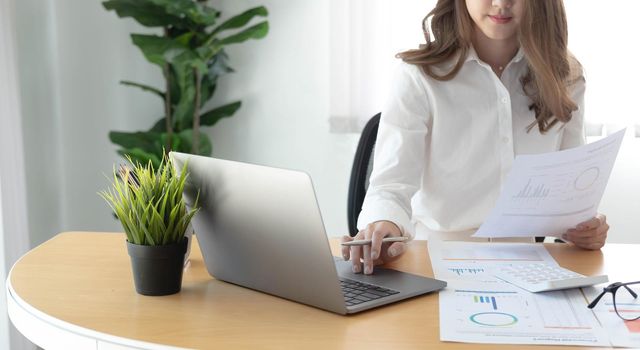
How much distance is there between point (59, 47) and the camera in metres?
3.38

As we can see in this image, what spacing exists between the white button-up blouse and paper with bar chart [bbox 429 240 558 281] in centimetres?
33

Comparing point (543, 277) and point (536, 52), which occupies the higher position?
point (536, 52)

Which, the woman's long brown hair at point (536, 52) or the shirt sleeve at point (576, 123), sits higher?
the woman's long brown hair at point (536, 52)

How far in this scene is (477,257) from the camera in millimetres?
1591

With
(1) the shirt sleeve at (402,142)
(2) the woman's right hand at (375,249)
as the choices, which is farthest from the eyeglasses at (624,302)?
(1) the shirt sleeve at (402,142)

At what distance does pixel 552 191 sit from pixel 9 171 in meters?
1.89

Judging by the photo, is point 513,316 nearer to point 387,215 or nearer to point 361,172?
point 387,215

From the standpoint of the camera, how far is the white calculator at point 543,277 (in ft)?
4.45

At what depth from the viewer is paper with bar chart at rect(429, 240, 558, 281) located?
148 centimetres

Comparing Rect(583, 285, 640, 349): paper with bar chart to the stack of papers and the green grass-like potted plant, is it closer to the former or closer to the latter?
the stack of papers

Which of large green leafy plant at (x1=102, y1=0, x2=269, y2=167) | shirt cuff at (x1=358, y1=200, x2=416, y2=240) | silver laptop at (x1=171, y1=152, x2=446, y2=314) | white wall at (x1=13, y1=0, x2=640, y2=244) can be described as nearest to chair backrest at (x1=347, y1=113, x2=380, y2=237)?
shirt cuff at (x1=358, y1=200, x2=416, y2=240)

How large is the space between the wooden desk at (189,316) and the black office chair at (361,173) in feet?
1.96

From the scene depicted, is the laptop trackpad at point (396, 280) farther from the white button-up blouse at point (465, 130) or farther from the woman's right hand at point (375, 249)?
the white button-up blouse at point (465, 130)

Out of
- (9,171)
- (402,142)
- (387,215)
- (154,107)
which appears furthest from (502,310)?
(154,107)
